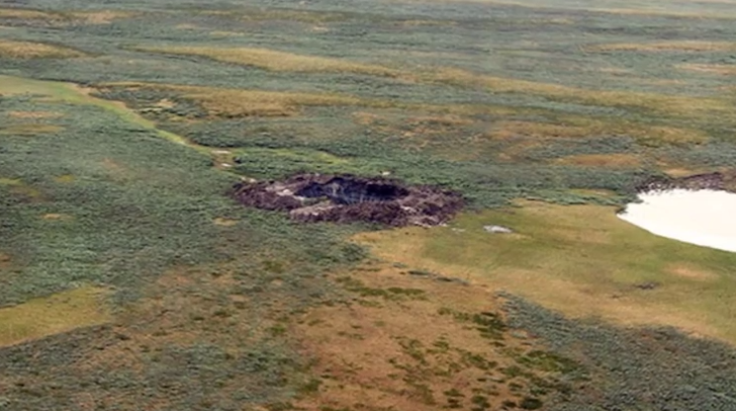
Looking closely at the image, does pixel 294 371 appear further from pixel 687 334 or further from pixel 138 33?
pixel 138 33

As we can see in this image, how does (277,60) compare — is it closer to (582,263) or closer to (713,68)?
(713,68)

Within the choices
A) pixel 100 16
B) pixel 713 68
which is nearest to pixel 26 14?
pixel 100 16

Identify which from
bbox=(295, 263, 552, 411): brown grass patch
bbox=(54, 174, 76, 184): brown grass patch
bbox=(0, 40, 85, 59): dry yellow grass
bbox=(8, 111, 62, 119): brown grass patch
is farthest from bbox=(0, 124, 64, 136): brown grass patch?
bbox=(295, 263, 552, 411): brown grass patch

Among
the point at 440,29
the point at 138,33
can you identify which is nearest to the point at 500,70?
the point at 440,29

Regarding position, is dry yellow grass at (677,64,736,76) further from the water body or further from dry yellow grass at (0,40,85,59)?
dry yellow grass at (0,40,85,59)

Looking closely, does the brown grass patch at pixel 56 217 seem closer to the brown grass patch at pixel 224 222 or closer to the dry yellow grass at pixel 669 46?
the brown grass patch at pixel 224 222
